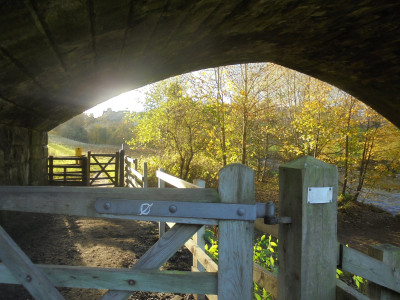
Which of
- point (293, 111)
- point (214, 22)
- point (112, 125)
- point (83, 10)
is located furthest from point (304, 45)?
point (112, 125)

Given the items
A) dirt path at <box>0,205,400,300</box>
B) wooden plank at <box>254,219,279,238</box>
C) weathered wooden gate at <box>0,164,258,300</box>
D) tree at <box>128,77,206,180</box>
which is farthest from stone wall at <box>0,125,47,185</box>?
tree at <box>128,77,206,180</box>

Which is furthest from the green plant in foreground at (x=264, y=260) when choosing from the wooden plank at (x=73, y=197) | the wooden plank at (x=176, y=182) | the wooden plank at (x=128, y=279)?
the wooden plank at (x=73, y=197)

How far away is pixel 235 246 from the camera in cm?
145

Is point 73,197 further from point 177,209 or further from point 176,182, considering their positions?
point 176,182

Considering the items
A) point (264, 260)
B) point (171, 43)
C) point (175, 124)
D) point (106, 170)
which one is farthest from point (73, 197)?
point (106, 170)

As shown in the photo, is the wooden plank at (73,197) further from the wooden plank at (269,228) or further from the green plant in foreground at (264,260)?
the green plant in foreground at (264,260)

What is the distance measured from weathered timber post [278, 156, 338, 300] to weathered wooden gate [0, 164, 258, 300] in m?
0.20

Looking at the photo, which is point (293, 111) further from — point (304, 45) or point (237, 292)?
point (237, 292)

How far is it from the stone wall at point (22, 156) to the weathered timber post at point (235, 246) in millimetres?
4151

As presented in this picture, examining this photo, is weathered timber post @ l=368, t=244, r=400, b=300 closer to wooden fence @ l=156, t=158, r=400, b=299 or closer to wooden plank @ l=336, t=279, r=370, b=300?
wooden fence @ l=156, t=158, r=400, b=299

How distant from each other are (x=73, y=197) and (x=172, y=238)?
536 mm

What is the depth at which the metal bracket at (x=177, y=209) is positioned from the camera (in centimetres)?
141

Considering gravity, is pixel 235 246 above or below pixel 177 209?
below

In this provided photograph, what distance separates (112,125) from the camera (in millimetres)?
41062
